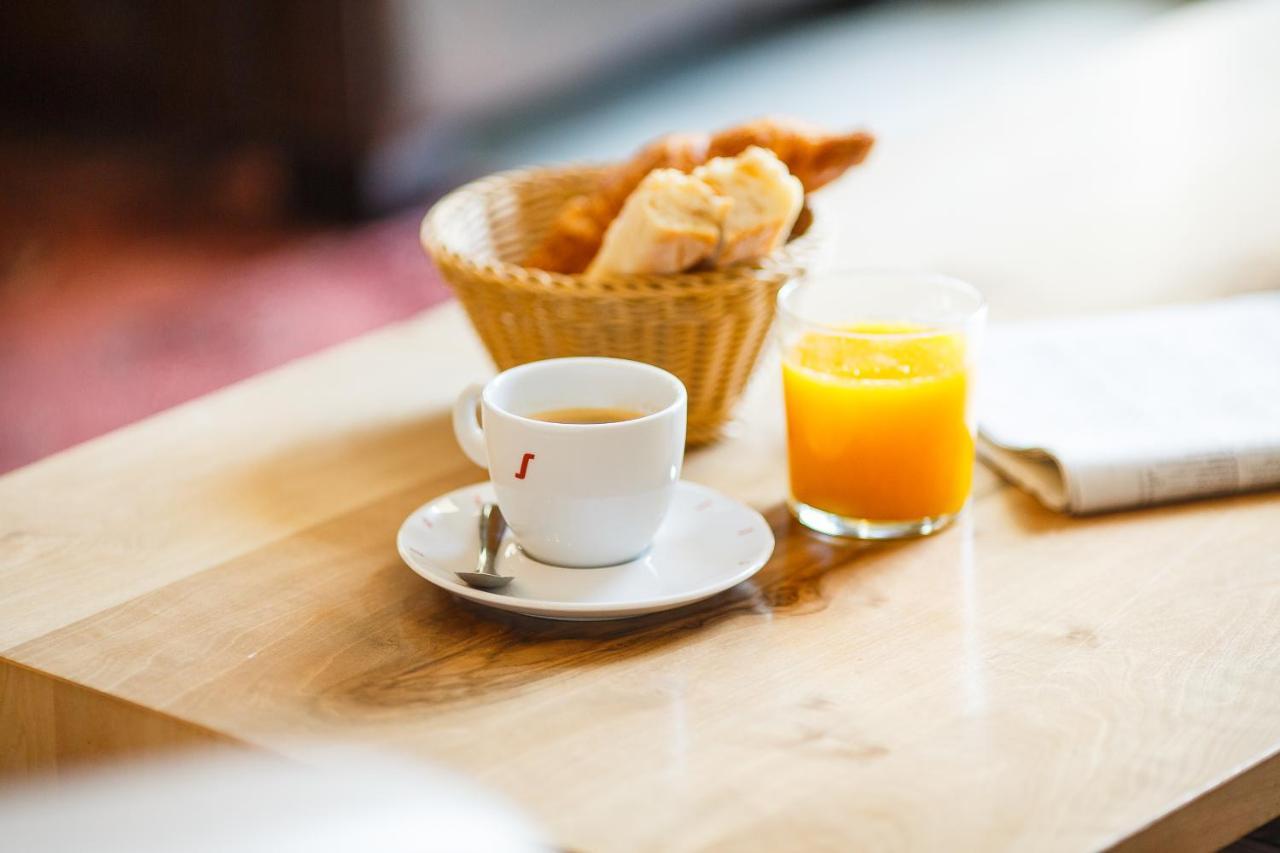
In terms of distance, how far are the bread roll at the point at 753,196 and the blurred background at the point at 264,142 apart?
149 cm

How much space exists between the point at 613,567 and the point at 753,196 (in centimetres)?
26

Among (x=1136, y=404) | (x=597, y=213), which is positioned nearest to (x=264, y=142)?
(x=597, y=213)

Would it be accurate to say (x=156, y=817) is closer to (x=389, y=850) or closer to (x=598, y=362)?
(x=389, y=850)

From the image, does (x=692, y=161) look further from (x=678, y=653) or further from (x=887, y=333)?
(x=678, y=653)

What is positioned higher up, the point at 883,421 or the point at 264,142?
the point at 883,421

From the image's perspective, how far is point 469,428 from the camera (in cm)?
88

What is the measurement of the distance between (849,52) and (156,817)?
12.5ft

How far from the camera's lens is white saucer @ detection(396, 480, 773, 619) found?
2.51 feet

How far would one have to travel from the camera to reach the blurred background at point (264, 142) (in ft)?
8.27

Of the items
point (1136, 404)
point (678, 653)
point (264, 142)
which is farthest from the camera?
point (264, 142)

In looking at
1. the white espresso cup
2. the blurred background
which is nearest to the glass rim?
the white espresso cup

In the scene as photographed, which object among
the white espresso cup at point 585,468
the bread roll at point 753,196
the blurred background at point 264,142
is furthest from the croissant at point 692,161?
the blurred background at point 264,142

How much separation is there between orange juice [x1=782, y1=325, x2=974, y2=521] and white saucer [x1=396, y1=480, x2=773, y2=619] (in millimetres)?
60

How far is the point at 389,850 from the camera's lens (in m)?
0.64
